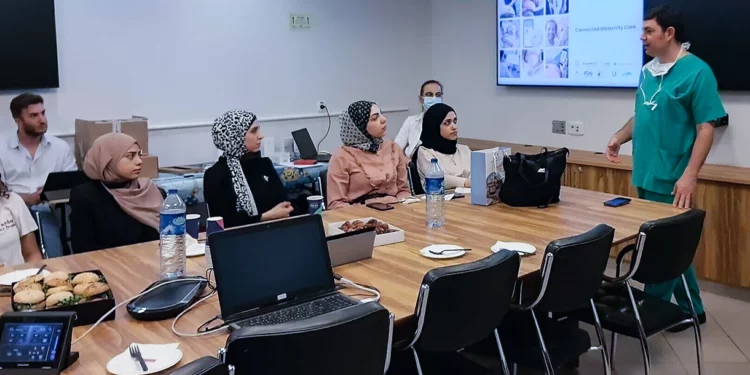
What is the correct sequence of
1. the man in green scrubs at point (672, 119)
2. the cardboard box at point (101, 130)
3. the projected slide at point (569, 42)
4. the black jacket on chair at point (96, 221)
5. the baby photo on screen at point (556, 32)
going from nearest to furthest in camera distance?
the black jacket on chair at point (96, 221), the man in green scrubs at point (672, 119), the cardboard box at point (101, 130), the projected slide at point (569, 42), the baby photo on screen at point (556, 32)

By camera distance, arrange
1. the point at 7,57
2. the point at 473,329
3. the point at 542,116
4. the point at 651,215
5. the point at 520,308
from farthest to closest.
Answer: the point at 542,116
the point at 7,57
the point at 651,215
the point at 520,308
the point at 473,329

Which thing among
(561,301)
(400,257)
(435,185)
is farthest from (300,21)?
(561,301)

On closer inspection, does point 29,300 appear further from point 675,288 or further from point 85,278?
point 675,288

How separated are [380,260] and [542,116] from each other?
12.1ft

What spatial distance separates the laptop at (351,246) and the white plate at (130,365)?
769 mm

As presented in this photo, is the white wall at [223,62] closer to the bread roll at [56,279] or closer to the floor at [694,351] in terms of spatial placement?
the bread roll at [56,279]

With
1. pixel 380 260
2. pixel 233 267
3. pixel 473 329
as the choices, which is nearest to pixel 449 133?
pixel 380 260

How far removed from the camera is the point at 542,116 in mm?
5828

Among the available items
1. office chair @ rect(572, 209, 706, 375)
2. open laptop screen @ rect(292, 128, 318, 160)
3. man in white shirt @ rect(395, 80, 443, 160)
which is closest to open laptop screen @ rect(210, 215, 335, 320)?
office chair @ rect(572, 209, 706, 375)

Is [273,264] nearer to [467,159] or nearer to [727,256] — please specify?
[467,159]

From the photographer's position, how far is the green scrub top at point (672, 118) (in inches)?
138

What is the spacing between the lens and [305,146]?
556cm

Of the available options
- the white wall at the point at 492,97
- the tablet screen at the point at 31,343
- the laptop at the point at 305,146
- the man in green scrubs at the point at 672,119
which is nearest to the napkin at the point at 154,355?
the tablet screen at the point at 31,343

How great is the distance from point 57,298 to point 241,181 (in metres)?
1.74
